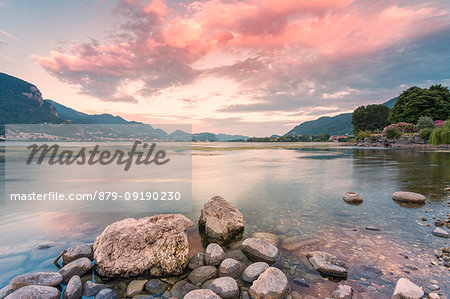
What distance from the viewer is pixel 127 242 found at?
643 centimetres

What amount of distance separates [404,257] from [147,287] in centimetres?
792

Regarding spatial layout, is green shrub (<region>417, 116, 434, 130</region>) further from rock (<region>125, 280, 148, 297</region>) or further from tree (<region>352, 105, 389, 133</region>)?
rock (<region>125, 280, 148, 297</region>)

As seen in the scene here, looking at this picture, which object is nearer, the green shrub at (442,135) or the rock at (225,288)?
the rock at (225,288)

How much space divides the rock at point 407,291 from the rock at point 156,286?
5687 millimetres

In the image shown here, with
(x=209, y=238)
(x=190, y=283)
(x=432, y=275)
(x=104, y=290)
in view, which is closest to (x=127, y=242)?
(x=104, y=290)

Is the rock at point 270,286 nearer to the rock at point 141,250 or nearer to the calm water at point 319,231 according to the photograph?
the calm water at point 319,231

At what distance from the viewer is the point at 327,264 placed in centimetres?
589

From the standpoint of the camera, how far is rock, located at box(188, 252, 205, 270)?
253 inches

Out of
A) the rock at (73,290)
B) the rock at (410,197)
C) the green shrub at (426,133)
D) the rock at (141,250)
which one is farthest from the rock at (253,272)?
the green shrub at (426,133)

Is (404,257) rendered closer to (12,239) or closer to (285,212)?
(285,212)

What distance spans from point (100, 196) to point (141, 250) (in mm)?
11704

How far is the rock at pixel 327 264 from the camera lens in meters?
5.64

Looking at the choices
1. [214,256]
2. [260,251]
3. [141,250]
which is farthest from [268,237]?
[141,250]

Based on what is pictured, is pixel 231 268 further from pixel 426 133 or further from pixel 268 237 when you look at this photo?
pixel 426 133
